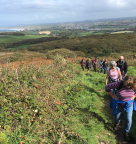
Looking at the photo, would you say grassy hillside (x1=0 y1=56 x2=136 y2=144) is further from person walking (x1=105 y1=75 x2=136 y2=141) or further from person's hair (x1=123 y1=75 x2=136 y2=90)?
person's hair (x1=123 y1=75 x2=136 y2=90)

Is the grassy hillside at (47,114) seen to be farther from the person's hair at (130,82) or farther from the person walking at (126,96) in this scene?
the person's hair at (130,82)

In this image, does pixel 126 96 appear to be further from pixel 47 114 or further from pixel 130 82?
pixel 47 114

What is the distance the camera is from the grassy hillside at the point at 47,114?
11.1ft

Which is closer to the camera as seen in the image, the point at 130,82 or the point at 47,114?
the point at 130,82

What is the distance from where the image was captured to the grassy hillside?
3.37m

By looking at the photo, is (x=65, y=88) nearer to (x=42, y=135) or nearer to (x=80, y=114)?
(x=80, y=114)

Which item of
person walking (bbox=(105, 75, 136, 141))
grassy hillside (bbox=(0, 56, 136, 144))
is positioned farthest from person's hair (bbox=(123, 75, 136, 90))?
grassy hillside (bbox=(0, 56, 136, 144))

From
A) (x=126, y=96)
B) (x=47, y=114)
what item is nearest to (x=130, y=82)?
(x=126, y=96)

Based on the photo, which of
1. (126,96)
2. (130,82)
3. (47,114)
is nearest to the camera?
(130,82)

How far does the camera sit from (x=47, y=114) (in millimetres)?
4137

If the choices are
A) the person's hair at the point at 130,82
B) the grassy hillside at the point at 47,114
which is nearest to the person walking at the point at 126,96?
the person's hair at the point at 130,82

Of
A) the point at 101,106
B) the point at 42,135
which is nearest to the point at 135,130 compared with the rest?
the point at 101,106

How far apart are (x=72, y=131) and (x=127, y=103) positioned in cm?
176

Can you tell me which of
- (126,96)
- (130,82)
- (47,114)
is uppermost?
(130,82)
